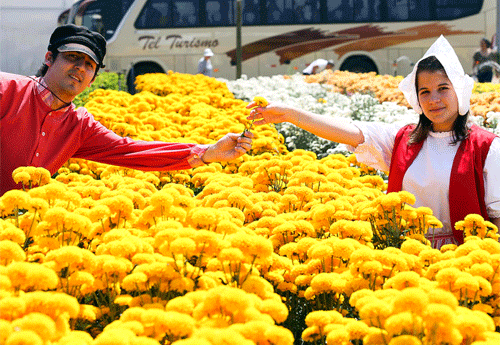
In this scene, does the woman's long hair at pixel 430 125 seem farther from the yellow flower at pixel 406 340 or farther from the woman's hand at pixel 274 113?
the yellow flower at pixel 406 340

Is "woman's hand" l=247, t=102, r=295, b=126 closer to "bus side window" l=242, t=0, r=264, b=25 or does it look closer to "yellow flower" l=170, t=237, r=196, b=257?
"yellow flower" l=170, t=237, r=196, b=257

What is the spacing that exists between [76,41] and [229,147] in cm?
103

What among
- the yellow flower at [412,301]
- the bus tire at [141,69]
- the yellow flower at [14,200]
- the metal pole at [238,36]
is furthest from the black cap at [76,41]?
the bus tire at [141,69]

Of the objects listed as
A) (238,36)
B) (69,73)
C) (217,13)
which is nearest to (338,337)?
(69,73)

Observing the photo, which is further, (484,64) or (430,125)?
(484,64)

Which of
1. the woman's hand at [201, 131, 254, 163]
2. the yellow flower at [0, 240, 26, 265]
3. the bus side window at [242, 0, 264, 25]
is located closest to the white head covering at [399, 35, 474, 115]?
the woman's hand at [201, 131, 254, 163]

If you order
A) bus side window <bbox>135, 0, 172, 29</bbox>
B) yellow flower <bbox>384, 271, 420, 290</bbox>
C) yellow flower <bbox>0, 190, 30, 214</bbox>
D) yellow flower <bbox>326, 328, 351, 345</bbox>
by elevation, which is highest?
bus side window <bbox>135, 0, 172, 29</bbox>

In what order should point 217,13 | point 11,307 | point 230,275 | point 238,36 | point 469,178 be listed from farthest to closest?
point 217,13 → point 238,36 → point 469,178 → point 230,275 → point 11,307

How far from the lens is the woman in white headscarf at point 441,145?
299cm

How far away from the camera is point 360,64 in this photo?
20.2 m

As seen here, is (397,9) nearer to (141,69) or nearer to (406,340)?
(141,69)

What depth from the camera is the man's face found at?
322 cm

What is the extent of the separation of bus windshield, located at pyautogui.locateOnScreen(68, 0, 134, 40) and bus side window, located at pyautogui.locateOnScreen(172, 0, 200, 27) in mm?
1424

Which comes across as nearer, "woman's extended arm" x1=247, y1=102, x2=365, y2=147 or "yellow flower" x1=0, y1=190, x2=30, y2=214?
"yellow flower" x1=0, y1=190, x2=30, y2=214
